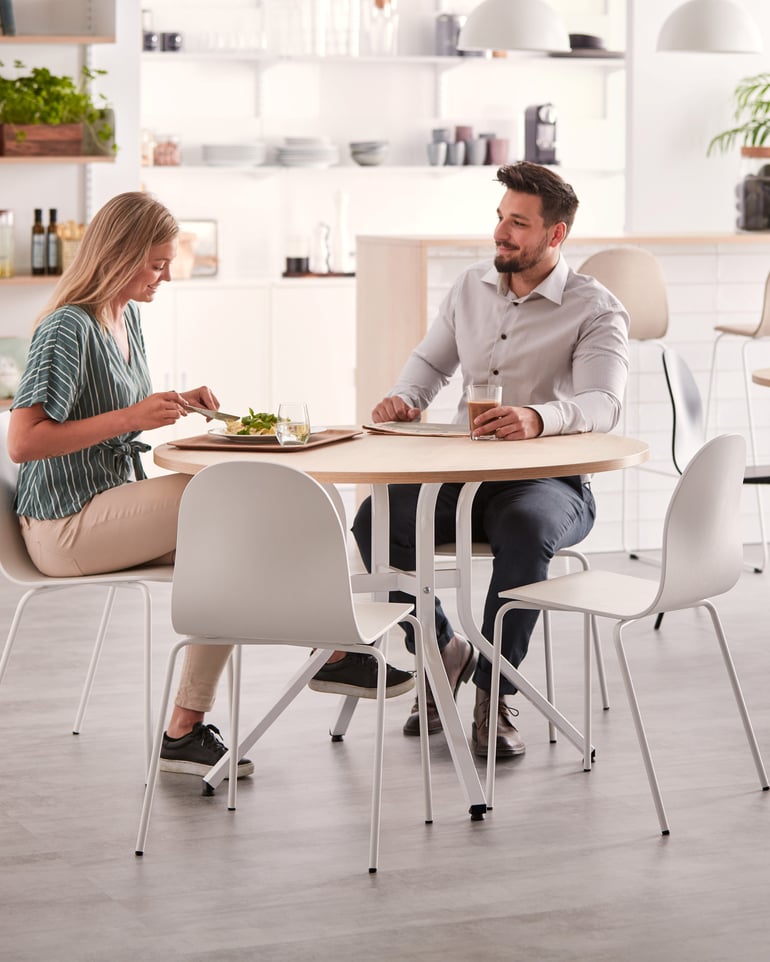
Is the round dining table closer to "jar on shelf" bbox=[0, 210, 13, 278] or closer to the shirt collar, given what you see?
the shirt collar

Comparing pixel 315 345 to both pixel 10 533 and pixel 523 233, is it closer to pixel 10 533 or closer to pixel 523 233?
pixel 523 233

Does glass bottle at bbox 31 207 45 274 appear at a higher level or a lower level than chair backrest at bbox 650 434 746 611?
higher

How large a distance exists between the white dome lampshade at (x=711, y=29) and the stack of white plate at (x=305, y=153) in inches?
71.6

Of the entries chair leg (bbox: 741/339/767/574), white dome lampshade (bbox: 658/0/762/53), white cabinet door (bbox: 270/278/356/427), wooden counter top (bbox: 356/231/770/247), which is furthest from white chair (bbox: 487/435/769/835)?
white cabinet door (bbox: 270/278/356/427)

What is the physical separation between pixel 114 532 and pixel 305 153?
15.3 ft

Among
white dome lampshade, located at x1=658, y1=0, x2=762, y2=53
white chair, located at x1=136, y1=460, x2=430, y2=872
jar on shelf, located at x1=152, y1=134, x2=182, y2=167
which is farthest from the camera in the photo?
jar on shelf, located at x1=152, y1=134, x2=182, y2=167

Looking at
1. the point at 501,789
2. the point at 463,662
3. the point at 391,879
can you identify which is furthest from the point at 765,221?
the point at 391,879

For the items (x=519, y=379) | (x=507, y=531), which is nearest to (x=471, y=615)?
(x=507, y=531)

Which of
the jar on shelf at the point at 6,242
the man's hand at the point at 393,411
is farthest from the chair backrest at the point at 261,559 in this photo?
the jar on shelf at the point at 6,242

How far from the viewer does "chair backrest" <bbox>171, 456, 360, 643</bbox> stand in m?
2.57

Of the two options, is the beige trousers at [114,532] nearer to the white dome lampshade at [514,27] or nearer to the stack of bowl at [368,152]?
the white dome lampshade at [514,27]

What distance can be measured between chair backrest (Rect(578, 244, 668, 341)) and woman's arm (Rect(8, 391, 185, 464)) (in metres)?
2.39

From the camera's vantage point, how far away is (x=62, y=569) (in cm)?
316

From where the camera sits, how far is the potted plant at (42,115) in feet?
18.7
